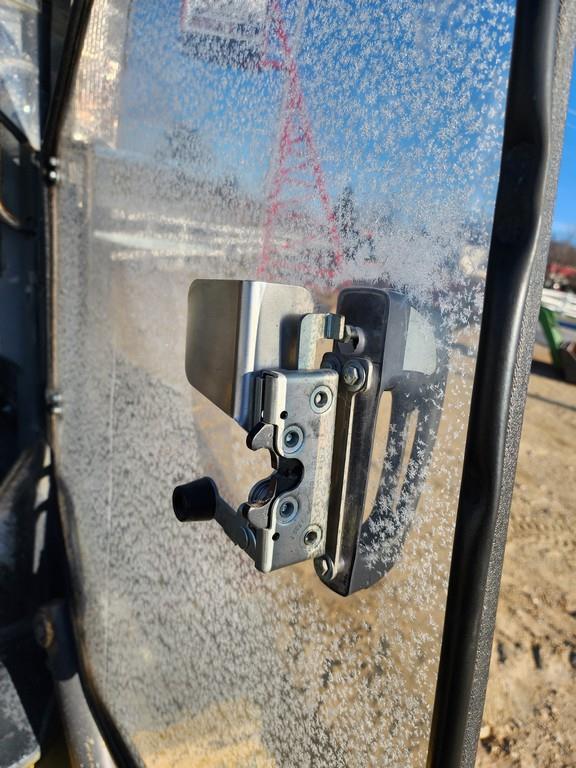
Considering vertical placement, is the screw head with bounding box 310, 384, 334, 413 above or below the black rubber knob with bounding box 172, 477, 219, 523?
above

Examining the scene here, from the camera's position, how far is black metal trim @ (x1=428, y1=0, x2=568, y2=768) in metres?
0.40

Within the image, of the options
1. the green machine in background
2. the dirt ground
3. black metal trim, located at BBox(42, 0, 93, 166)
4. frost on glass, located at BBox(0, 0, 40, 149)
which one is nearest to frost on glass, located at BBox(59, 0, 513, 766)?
black metal trim, located at BBox(42, 0, 93, 166)

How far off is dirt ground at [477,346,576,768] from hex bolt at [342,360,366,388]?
212 centimetres

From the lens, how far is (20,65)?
1.28m

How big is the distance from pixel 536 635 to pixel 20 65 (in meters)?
3.04

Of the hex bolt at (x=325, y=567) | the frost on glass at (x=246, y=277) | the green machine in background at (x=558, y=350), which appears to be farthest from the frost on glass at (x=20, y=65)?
the green machine in background at (x=558, y=350)

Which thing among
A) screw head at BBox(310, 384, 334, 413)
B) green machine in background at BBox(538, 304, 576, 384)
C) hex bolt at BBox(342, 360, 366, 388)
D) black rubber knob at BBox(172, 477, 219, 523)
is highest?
hex bolt at BBox(342, 360, 366, 388)

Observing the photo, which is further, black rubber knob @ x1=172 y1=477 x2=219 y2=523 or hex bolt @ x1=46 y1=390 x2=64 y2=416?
hex bolt @ x1=46 y1=390 x2=64 y2=416

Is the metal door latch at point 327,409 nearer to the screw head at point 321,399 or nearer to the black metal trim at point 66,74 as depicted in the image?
the screw head at point 321,399

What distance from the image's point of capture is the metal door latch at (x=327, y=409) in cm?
53

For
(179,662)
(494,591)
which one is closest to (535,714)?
(179,662)

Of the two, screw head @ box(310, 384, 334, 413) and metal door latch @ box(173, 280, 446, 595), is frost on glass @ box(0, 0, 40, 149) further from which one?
screw head @ box(310, 384, 334, 413)

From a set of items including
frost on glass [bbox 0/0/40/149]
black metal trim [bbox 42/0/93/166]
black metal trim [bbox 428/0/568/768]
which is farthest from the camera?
frost on glass [bbox 0/0/40/149]

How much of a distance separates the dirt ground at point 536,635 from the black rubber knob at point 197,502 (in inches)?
78.8
